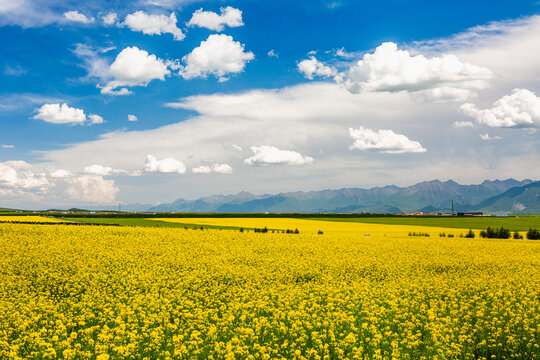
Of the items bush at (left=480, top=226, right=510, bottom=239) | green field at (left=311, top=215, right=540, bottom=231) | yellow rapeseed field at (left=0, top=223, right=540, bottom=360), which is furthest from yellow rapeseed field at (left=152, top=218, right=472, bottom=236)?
yellow rapeseed field at (left=0, top=223, right=540, bottom=360)

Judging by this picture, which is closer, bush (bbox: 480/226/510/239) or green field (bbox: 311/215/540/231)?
bush (bbox: 480/226/510/239)

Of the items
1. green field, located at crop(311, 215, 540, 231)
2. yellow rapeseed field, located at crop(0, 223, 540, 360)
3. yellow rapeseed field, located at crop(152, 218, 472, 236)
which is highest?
yellow rapeseed field, located at crop(0, 223, 540, 360)

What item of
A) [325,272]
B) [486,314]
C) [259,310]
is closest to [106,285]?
[259,310]

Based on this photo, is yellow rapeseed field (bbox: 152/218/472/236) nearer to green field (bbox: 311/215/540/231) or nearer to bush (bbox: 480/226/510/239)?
bush (bbox: 480/226/510/239)

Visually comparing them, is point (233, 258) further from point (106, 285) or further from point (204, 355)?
point (204, 355)

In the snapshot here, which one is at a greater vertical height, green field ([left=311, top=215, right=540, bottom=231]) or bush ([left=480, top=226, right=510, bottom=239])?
bush ([left=480, top=226, right=510, bottom=239])

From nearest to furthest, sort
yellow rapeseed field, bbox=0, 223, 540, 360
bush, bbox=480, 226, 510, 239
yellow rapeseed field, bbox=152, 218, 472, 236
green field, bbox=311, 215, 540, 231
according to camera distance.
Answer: yellow rapeseed field, bbox=0, 223, 540, 360 → bush, bbox=480, 226, 510, 239 → yellow rapeseed field, bbox=152, 218, 472, 236 → green field, bbox=311, 215, 540, 231

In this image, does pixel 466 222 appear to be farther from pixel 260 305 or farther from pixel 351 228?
pixel 260 305

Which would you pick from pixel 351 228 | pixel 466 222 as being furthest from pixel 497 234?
pixel 466 222

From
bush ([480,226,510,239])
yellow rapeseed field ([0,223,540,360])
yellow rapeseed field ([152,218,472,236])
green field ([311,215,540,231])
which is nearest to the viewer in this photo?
yellow rapeseed field ([0,223,540,360])

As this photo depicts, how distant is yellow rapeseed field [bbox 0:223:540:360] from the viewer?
10820mm

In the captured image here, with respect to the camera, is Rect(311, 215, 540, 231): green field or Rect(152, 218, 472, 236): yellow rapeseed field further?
Rect(311, 215, 540, 231): green field

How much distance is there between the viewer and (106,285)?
19062 mm

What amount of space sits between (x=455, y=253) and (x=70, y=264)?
30.0 metres
